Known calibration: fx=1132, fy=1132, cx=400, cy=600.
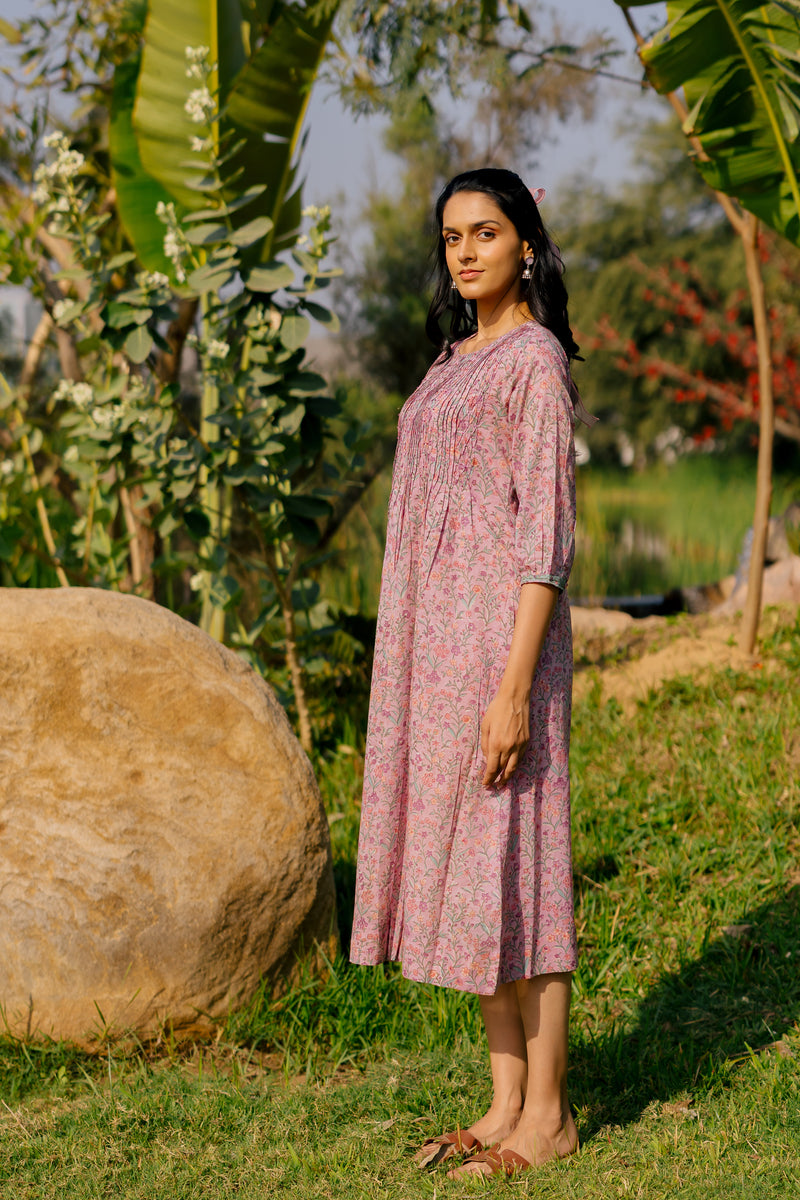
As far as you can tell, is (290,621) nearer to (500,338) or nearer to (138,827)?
(138,827)

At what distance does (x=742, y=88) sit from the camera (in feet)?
14.2

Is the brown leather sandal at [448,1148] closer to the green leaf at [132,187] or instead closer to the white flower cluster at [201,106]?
the white flower cluster at [201,106]

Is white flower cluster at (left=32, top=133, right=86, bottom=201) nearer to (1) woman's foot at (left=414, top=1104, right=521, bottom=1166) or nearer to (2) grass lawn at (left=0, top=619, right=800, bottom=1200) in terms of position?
(2) grass lawn at (left=0, top=619, right=800, bottom=1200)

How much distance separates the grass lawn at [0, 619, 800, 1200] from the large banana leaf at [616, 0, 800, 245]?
2.30 metres

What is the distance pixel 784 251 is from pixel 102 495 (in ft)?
29.7

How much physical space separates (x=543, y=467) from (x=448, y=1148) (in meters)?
1.41

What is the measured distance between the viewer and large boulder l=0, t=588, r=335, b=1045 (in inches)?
108

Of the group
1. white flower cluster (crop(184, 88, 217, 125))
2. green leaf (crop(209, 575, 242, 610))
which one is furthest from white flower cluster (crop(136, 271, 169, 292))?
green leaf (crop(209, 575, 242, 610))

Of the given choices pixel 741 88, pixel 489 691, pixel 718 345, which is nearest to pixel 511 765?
pixel 489 691

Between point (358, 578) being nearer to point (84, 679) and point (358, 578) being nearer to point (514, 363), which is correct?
point (84, 679)

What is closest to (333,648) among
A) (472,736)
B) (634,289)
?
(472,736)

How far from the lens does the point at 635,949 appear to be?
132 inches

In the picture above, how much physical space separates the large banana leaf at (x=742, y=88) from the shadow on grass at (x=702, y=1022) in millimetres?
2754

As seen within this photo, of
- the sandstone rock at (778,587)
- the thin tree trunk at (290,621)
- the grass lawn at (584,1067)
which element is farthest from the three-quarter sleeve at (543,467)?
Answer: the sandstone rock at (778,587)
